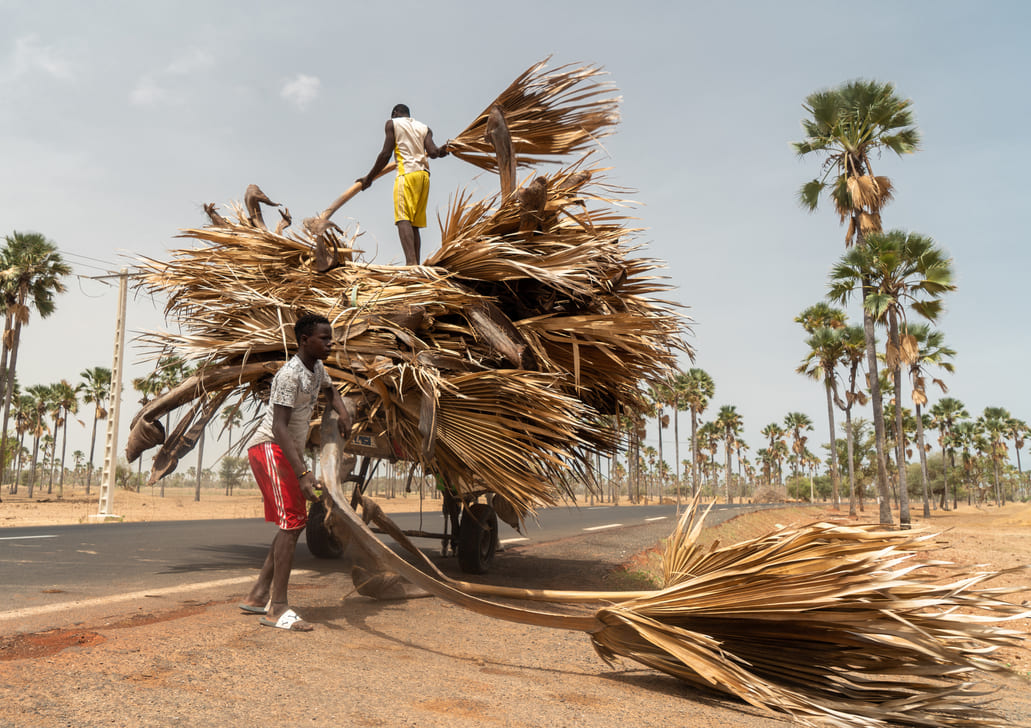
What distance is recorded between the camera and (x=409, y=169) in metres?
5.20

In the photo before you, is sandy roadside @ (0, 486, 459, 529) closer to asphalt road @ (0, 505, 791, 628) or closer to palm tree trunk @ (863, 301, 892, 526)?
asphalt road @ (0, 505, 791, 628)

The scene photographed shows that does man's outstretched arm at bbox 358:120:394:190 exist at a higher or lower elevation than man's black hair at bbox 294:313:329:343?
higher

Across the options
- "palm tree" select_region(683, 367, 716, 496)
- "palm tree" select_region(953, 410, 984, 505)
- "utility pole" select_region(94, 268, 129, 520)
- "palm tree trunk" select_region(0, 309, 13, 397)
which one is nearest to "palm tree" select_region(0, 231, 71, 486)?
"palm tree trunk" select_region(0, 309, 13, 397)

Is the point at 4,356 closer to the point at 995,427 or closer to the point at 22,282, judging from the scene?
the point at 22,282

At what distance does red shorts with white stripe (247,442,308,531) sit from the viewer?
3518mm

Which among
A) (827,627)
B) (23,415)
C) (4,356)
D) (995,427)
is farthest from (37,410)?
(995,427)

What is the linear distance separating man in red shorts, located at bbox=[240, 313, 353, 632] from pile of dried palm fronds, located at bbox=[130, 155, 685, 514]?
1.94 feet

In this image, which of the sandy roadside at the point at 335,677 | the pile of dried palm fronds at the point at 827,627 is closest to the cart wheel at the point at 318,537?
the sandy roadside at the point at 335,677

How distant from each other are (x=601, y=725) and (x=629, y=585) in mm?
3811

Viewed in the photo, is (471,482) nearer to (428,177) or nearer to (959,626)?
(428,177)

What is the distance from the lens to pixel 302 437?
12.3 ft

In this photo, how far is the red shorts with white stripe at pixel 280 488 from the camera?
138 inches

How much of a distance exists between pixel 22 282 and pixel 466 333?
31.8m

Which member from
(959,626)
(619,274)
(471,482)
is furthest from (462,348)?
(959,626)
